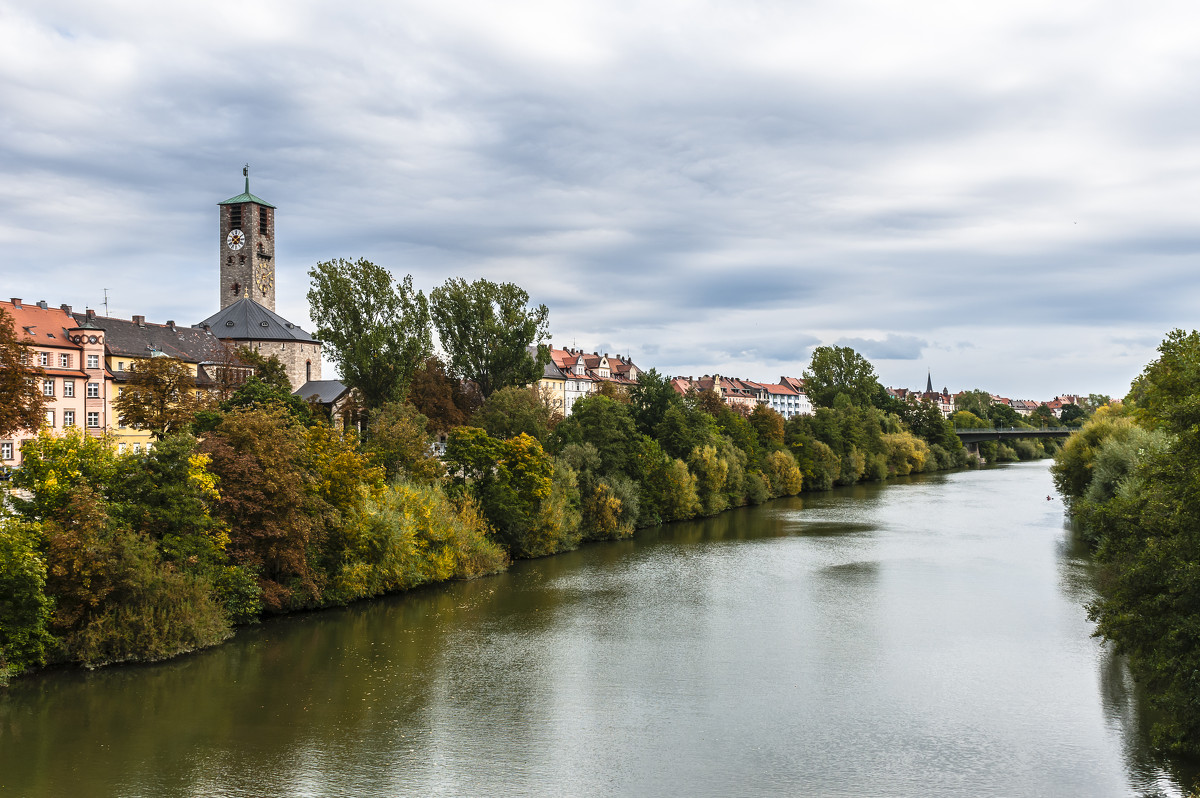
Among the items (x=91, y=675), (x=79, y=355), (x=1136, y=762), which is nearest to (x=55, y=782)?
(x=91, y=675)

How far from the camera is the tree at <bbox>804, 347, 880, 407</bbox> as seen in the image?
11006 centimetres

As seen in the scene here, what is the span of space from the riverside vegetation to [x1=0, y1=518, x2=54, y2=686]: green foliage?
2.0 inches

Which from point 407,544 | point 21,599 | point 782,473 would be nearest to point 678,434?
point 782,473

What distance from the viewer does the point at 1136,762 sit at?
669 inches

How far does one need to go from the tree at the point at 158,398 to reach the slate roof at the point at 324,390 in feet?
60.7

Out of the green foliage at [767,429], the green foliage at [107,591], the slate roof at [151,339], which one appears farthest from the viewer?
the green foliage at [767,429]

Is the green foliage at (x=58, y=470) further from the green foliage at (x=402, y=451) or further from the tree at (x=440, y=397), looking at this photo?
the tree at (x=440, y=397)

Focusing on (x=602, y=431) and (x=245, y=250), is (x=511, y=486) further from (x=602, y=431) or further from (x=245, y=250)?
(x=245, y=250)

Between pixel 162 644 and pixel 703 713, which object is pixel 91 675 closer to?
pixel 162 644

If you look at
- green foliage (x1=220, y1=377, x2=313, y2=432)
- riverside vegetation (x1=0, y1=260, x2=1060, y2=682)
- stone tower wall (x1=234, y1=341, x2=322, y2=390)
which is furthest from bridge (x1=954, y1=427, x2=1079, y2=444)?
green foliage (x1=220, y1=377, x2=313, y2=432)

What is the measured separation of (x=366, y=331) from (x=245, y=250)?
35.0m

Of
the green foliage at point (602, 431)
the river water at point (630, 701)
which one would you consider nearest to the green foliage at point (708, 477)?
the green foliage at point (602, 431)

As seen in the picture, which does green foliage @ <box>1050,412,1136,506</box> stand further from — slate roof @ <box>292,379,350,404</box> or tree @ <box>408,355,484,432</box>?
slate roof @ <box>292,379,350,404</box>

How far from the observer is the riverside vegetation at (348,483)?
23.2 metres
